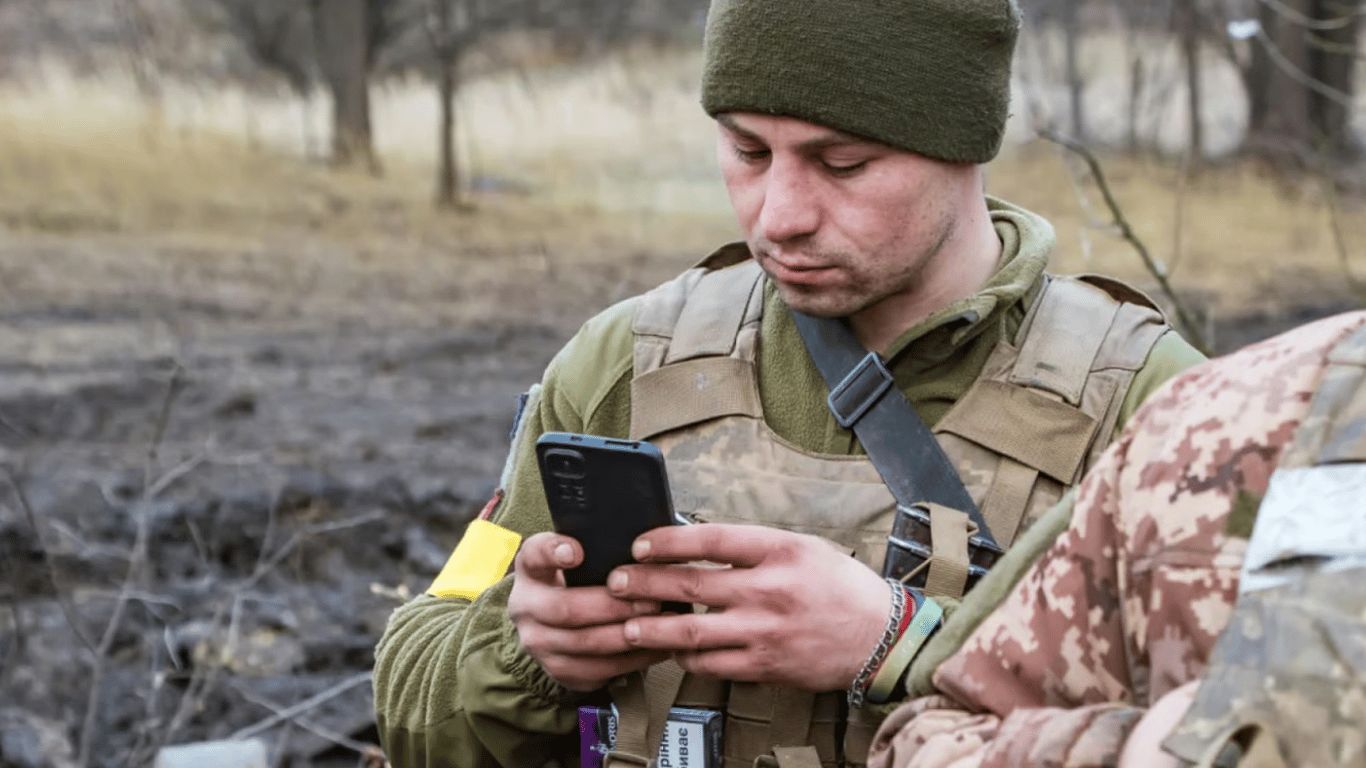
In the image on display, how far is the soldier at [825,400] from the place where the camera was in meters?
2.25

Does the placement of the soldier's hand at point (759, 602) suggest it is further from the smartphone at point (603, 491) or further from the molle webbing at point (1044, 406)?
the molle webbing at point (1044, 406)

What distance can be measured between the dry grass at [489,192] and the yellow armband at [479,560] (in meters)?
8.43

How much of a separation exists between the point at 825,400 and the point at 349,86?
14.4 m

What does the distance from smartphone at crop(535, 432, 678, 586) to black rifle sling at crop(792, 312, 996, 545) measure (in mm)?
402

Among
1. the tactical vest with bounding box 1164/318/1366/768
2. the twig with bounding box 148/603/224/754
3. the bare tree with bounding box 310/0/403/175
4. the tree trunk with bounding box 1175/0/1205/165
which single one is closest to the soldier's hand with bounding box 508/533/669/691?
the tactical vest with bounding box 1164/318/1366/768

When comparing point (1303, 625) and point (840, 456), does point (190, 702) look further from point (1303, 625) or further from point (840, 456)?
point (1303, 625)

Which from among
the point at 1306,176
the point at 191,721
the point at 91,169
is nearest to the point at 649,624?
the point at 191,721

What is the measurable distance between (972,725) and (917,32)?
111 centimetres

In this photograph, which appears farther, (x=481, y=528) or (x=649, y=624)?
(x=481, y=528)

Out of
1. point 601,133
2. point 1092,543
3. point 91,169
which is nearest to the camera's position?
point 1092,543

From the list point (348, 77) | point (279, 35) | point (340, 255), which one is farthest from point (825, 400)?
point (279, 35)

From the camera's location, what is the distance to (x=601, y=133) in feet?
59.2

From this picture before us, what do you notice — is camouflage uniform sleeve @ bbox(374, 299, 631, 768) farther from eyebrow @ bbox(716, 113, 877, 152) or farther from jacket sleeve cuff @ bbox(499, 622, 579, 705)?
eyebrow @ bbox(716, 113, 877, 152)

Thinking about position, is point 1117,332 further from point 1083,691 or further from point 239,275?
point 239,275
